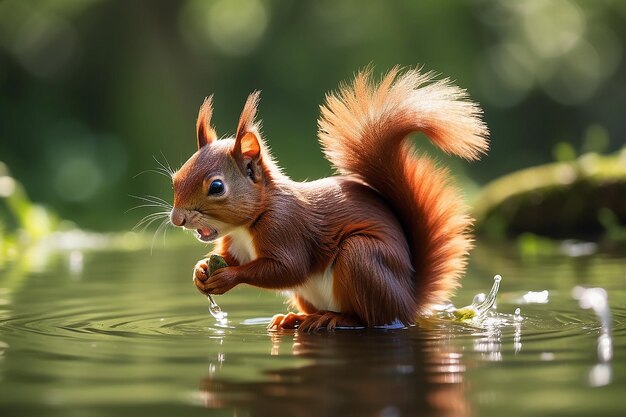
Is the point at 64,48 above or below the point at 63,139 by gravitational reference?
above

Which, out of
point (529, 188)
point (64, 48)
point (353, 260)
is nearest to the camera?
point (353, 260)

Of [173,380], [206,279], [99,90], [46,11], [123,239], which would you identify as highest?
[46,11]

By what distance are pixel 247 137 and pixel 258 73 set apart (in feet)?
31.0

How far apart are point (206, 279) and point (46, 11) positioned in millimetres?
9959

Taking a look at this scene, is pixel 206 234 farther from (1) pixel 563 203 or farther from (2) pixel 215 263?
(1) pixel 563 203

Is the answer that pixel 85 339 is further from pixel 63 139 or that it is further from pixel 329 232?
pixel 63 139

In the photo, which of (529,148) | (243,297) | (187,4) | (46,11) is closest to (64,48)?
(46,11)

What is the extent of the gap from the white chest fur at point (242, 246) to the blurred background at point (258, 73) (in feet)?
24.7

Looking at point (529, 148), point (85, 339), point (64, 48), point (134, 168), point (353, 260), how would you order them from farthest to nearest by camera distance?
1. point (529, 148)
2. point (64, 48)
3. point (134, 168)
4. point (353, 260)
5. point (85, 339)

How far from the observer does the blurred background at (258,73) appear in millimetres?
12352

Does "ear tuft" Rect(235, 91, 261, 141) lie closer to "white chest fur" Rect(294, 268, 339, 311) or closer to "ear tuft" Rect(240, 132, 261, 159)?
"ear tuft" Rect(240, 132, 261, 159)

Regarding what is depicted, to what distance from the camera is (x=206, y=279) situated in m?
3.88

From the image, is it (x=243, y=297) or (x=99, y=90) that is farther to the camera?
(x=99, y=90)

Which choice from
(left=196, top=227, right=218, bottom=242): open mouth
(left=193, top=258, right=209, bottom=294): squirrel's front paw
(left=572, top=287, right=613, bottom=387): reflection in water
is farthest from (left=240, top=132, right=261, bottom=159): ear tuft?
(left=572, top=287, right=613, bottom=387): reflection in water
